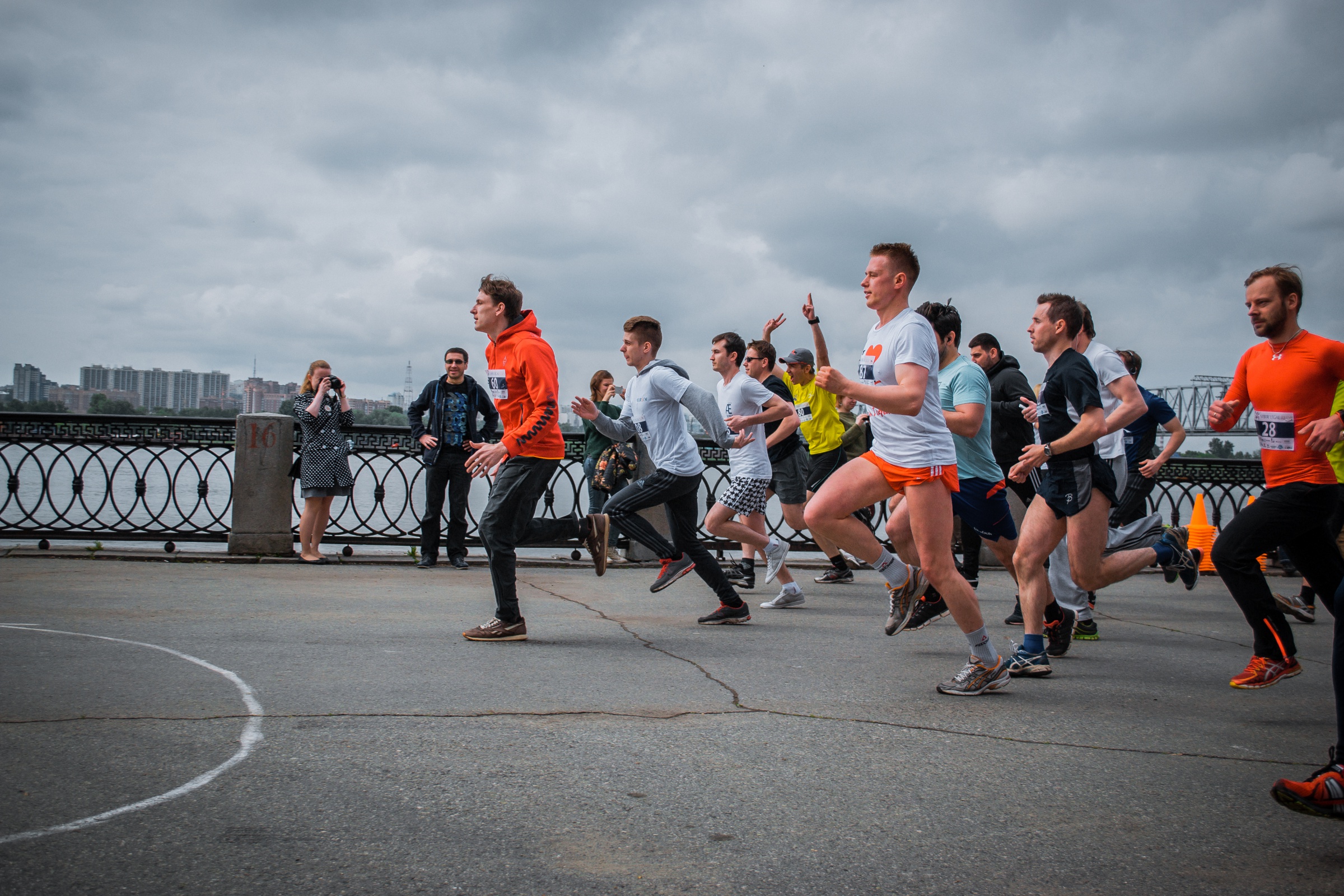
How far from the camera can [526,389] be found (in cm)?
584

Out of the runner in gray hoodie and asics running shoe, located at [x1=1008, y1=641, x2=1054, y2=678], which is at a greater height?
the runner in gray hoodie

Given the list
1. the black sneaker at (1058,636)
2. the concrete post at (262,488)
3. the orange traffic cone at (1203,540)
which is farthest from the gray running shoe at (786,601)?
the orange traffic cone at (1203,540)

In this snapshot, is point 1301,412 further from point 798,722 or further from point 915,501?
point 798,722

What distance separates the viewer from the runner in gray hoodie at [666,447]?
6703 millimetres

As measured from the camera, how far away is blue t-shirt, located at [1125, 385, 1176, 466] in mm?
7734

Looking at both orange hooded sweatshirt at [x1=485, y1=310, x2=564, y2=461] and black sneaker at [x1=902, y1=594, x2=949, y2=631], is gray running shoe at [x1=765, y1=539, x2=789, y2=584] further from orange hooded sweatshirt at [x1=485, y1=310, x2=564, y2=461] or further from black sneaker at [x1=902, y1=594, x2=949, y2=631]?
orange hooded sweatshirt at [x1=485, y1=310, x2=564, y2=461]

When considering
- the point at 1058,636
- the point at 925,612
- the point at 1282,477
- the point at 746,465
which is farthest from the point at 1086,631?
the point at 746,465

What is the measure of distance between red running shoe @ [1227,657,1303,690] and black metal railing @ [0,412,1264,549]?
23.9ft

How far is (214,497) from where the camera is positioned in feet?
35.4

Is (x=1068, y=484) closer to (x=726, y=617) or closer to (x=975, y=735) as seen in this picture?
(x=975, y=735)

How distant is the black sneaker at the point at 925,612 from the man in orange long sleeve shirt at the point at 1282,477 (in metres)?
1.58

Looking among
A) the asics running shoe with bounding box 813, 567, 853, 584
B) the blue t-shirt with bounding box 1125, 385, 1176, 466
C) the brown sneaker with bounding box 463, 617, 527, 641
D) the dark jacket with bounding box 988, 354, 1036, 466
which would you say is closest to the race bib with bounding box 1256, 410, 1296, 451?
the dark jacket with bounding box 988, 354, 1036, 466

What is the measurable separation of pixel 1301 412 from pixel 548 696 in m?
3.67

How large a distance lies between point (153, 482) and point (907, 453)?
29.9ft
